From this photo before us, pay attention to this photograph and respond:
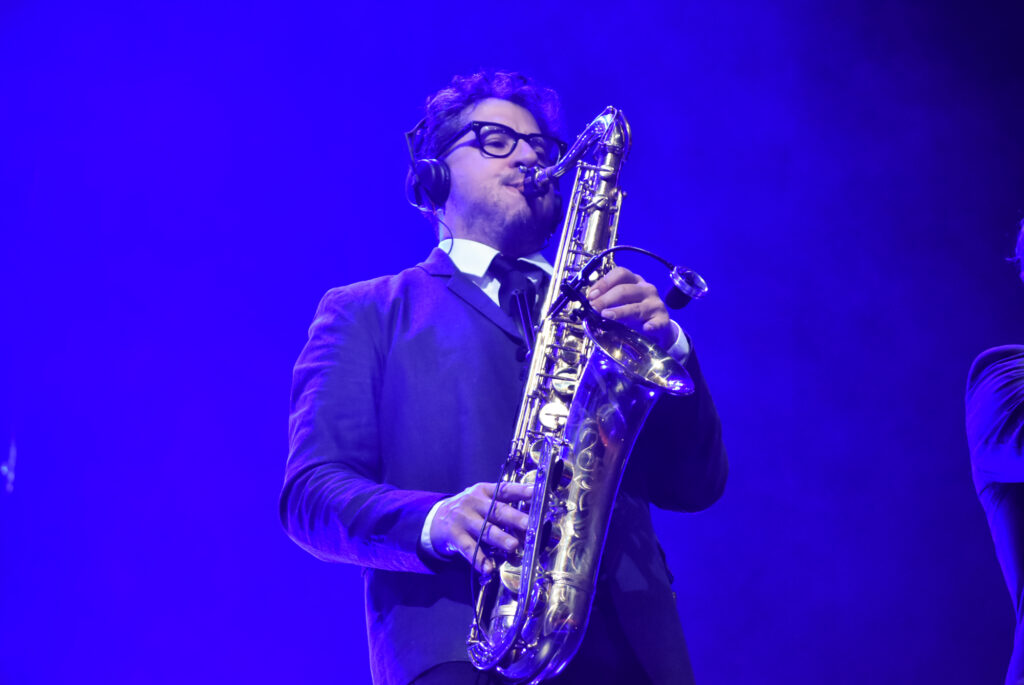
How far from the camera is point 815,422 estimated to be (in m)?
4.20

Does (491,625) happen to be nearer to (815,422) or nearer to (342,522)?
(342,522)

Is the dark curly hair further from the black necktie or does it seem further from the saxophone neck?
the black necktie

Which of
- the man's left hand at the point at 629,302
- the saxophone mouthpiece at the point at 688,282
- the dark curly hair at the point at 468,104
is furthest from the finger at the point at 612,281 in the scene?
the dark curly hair at the point at 468,104

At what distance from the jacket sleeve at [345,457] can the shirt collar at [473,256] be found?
0.33m

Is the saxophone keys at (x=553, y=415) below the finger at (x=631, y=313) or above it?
below

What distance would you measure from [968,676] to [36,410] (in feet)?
13.3

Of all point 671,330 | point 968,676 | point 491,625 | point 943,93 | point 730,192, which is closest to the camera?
point 491,625

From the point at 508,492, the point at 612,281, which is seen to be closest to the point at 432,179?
the point at 612,281

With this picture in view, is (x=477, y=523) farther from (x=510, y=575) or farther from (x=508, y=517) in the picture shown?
(x=510, y=575)

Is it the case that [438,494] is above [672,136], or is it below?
below

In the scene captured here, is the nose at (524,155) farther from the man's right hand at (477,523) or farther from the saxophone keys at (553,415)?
the man's right hand at (477,523)

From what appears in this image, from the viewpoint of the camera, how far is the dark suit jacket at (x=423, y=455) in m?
2.08

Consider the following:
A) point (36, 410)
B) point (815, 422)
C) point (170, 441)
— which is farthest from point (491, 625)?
point (815, 422)

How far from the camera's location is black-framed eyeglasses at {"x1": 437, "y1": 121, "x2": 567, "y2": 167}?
2.92 metres
